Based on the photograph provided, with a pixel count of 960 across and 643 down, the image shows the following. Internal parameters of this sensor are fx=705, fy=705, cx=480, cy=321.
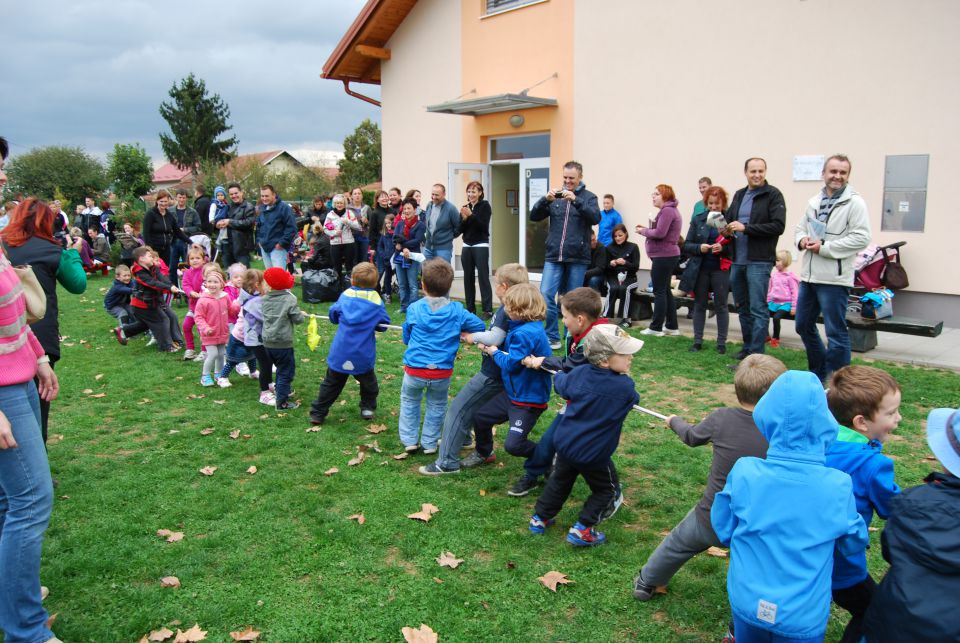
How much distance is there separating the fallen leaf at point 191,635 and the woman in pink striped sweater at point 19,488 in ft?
1.84

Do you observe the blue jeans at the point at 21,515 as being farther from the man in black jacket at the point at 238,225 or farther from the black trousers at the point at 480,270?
the man in black jacket at the point at 238,225

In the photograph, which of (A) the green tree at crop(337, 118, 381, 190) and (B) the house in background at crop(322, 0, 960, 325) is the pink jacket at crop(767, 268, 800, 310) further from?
(A) the green tree at crop(337, 118, 381, 190)

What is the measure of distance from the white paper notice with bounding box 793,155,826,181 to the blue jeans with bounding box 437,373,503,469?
805 centimetres

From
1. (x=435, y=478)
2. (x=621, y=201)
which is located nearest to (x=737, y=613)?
(x=435, y=478)

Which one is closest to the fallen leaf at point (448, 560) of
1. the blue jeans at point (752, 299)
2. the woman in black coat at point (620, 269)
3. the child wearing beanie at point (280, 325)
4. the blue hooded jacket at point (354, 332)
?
the blue hooded jacket at point (354, 332)

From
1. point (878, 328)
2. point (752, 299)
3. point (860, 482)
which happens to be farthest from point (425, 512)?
point (878, 328)

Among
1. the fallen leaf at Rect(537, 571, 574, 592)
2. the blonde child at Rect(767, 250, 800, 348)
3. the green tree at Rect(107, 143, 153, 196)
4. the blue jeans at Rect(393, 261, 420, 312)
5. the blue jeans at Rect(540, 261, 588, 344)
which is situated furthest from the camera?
the green tree at Rect(107, 143, 153, 196)

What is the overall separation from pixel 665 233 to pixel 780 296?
1706mm

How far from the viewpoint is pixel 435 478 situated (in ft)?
17.0

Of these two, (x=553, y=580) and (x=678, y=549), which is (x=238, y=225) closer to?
(x=553, y=580)

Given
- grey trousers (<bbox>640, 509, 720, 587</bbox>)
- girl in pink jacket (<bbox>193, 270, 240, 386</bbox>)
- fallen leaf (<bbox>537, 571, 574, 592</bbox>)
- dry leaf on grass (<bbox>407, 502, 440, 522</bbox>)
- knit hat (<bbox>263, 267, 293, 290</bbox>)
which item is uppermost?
knit hat (<bbox>263, 267, 293, 290</bbox>)

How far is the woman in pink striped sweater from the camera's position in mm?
3004

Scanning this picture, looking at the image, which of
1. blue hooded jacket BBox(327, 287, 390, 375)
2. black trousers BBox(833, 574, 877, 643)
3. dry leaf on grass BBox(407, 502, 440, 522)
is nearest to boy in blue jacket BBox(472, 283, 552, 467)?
dry leaf on grass BBox(407, 502, 440, 522)

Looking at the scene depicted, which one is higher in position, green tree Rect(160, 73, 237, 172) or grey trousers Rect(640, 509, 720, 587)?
green tree Rect(160, 73, 237, 172)
